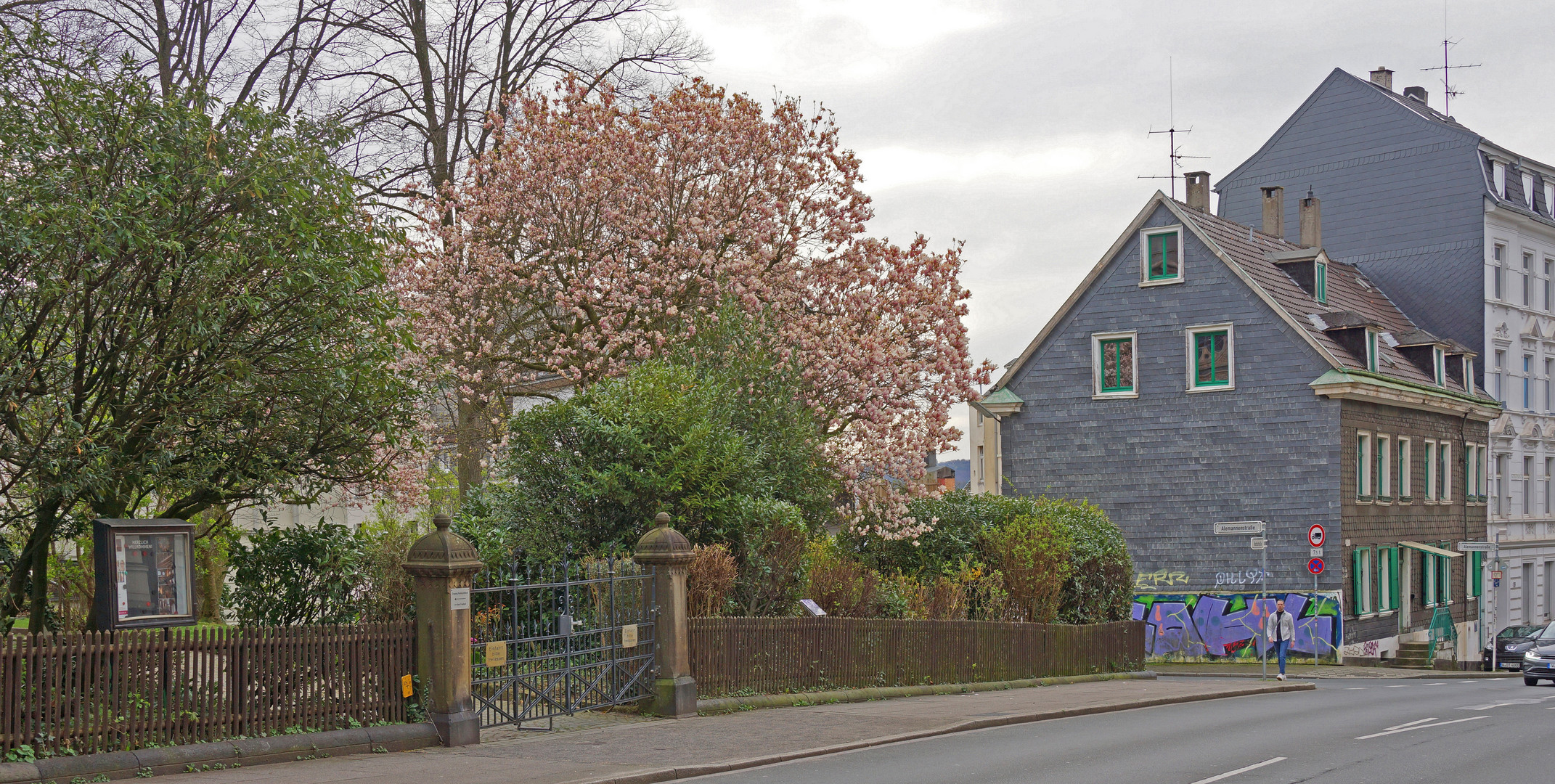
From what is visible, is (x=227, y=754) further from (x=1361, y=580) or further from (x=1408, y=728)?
A: (x=1361, y=580)

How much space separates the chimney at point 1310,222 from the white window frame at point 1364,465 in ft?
28.7

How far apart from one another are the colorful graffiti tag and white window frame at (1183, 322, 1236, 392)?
5.33 meters

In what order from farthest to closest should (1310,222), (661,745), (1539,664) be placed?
1. (1310,222)
2. (1539,664)
3. (661,745)

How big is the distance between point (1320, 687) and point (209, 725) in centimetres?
2292

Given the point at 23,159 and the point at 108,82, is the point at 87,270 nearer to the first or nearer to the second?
the point at 23,159

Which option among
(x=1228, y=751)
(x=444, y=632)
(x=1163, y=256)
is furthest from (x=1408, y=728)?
(x=1163, y=256)

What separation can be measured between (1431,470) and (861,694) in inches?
1166

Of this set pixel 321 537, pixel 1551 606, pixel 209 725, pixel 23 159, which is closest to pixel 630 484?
pixel 321 537

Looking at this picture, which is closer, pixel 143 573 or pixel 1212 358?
pixel 143 573

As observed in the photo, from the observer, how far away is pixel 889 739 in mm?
15641

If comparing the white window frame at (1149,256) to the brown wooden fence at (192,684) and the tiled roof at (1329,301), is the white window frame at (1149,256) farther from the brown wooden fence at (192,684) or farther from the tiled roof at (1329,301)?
the brown wooden fence at (192,684)

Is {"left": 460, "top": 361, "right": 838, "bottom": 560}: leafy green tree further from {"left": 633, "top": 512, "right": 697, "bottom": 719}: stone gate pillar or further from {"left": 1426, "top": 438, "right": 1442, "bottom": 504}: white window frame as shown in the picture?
{"left": 1426, "top": 438, "right": 1442, "bottom": 504}: white window frame

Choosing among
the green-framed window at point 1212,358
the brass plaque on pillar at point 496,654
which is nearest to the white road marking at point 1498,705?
the brass plaque on pillar at point 496,654

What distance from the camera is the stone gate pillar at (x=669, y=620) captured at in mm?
16625
